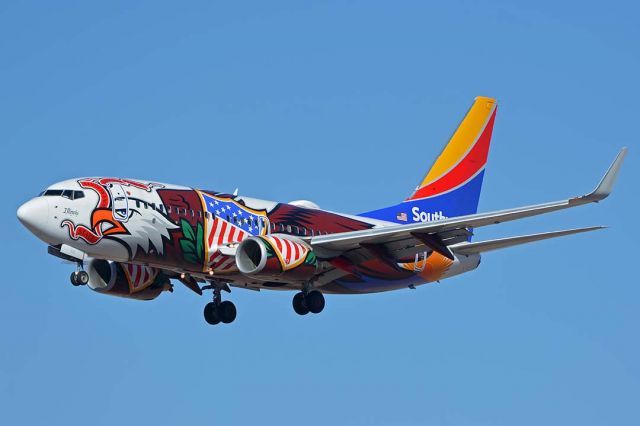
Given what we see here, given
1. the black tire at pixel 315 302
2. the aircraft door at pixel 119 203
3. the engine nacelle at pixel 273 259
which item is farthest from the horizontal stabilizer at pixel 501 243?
the aircraft door at pixel 119 203

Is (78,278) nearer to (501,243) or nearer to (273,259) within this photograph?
(273,259)

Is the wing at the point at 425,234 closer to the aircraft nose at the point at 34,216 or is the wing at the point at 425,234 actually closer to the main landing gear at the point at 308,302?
the main landing gear at the point at 308,302

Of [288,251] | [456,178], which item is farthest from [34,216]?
[456,178]

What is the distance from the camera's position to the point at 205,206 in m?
57.2

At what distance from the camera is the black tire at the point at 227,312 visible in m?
61.6

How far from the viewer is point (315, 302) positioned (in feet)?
195

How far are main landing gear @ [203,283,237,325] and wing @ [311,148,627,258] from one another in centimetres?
504

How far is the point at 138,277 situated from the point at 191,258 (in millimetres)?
4966

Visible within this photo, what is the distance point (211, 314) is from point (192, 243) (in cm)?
656

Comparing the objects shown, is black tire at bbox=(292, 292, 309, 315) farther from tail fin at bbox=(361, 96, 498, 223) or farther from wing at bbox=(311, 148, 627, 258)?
tail fin at bbox=(361, 96, 498, 223)

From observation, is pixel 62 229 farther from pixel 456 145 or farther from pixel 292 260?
pixel 456 145

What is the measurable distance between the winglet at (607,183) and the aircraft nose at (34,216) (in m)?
19.8

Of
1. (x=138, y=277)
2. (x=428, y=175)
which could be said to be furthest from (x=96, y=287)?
(x=428, y=175)

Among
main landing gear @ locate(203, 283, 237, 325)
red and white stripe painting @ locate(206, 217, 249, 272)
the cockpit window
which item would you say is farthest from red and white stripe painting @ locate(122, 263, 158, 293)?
the cockpit window
